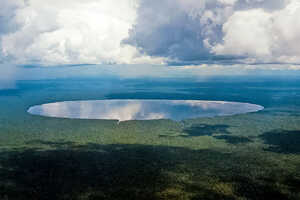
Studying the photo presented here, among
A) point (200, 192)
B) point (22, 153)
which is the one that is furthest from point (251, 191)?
point (22, 153)

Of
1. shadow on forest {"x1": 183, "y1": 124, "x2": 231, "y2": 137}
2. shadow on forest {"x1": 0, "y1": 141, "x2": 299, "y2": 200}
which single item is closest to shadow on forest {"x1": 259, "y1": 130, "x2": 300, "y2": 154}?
shadow on forest {"x1": 0, "y1": 141, "x2": 299, "y2": 200}

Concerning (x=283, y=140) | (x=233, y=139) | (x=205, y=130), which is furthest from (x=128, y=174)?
(x=283, y=140)

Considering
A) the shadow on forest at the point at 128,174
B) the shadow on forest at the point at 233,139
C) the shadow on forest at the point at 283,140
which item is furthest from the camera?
the shadow on forest at the point at 233,139

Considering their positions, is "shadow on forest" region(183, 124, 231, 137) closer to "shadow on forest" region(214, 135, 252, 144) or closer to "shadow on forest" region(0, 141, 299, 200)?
"shadow on forest" region(214, 135, 252, 144)

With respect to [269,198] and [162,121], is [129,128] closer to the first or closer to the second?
[162,121]

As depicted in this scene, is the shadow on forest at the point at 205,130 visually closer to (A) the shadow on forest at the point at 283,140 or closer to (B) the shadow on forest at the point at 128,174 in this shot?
(A) the shadow on forest at the point at 283,140

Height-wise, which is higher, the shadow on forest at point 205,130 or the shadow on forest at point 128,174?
the shadow on forest at point 205,130

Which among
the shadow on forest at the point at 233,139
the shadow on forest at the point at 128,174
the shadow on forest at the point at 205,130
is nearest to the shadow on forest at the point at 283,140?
the shadow on forest at the point at 233,139
